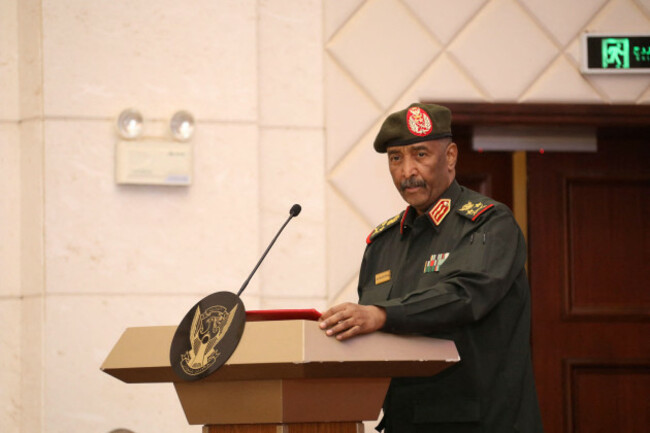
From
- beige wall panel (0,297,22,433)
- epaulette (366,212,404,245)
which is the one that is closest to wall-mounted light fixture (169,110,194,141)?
beige wall panel (0,297,22,433)

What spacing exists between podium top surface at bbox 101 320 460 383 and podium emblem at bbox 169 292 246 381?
2cm

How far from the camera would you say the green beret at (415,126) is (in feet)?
6.91

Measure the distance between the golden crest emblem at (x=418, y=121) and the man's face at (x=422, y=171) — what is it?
3 centimetres

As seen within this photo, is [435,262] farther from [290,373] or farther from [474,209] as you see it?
[290,373]

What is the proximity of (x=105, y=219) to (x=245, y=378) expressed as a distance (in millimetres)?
1683

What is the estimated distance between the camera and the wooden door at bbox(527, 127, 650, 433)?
11.7 feet

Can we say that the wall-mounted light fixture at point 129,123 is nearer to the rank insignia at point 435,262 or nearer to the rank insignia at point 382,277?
the rank insignia at point 382,277

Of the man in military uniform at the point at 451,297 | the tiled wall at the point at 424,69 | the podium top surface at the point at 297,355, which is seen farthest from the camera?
the tiled wall at the point at 424,69

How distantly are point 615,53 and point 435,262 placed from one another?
1.89 meters

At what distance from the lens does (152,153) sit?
315cm

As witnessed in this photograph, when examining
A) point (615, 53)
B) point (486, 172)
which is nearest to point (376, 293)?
point (486, 172)

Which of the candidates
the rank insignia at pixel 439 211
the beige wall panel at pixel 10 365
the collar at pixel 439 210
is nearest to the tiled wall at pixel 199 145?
the beige wall panel at pixel 10 365

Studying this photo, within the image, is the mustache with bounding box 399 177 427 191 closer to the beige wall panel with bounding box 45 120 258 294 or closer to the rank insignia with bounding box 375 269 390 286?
the rank insignia with bounding box 375 269 390 286

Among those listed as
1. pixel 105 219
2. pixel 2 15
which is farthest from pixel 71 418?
pixel 2 15
